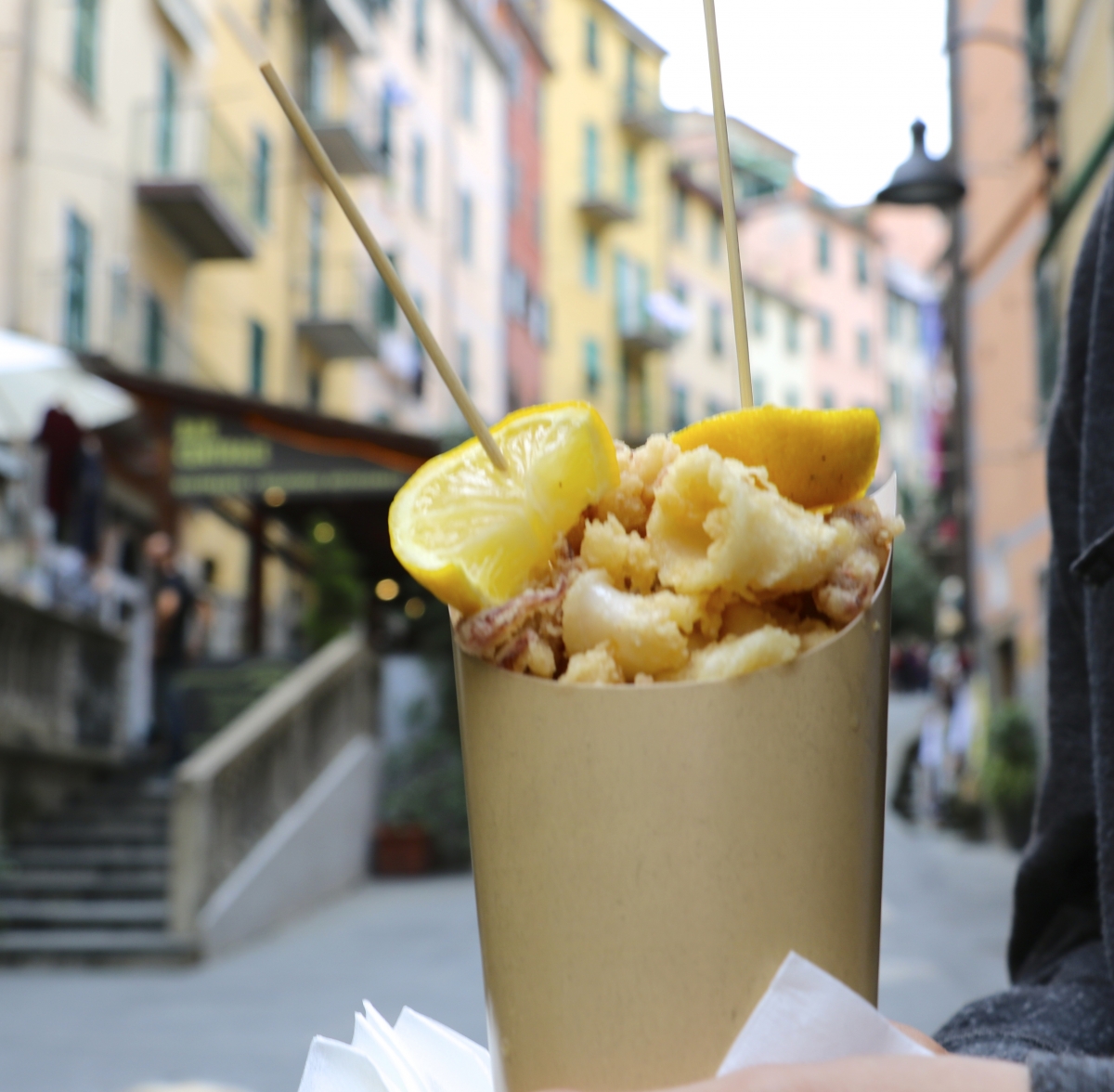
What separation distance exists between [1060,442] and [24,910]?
413 inches

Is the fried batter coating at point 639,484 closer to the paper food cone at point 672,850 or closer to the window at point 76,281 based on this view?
the paper food cone at point 672,850

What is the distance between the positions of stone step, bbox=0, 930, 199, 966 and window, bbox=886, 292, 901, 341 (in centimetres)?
5654

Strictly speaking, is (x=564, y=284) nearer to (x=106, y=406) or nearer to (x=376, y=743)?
(x=376, y=743)

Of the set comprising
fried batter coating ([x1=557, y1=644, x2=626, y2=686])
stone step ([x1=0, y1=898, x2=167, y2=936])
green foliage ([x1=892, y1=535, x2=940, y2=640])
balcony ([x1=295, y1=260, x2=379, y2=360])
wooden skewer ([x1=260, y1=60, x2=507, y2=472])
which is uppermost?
balcony ([x1=295, y1=260, x2=379, y2=360])

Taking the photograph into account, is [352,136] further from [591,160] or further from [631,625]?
[631,625]

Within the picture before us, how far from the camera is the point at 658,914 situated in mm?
997

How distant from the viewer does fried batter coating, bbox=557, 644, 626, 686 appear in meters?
0.99

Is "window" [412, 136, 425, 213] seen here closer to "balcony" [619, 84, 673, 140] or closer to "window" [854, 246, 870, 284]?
"balcony" [619, 84, 673, 140]

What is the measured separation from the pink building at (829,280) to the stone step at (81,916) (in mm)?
41768

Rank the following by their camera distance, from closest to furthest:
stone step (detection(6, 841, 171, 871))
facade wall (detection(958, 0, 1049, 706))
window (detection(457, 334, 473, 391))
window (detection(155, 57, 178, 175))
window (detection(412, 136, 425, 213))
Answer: stone step (detection(6, 841, 171, 871))
facade wall (detection(958, 0, 1049, 706))
window (detection(155, 57, 178, 175))
window (detection(412, 136, 425, 213))
window (detection(457, 334, 473, 391))

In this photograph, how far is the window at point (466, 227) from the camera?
32.6m

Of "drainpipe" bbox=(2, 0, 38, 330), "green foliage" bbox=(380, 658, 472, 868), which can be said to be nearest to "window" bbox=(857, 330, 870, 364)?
"green foliage" bbox=(380, 658, 472, 868)

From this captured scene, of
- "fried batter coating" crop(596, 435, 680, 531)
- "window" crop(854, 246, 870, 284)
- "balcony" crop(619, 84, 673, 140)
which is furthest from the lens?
"window" crop(854, 246, 870, 284)

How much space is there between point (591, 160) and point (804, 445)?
40452mm
